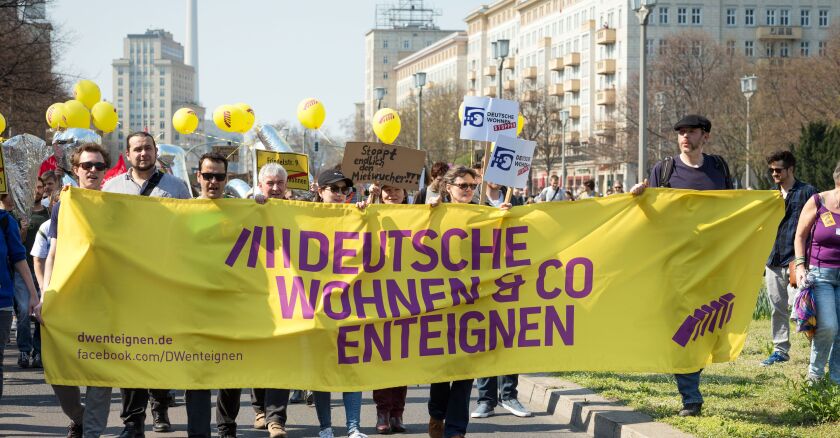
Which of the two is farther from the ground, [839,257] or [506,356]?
[839,257]

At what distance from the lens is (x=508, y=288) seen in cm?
825

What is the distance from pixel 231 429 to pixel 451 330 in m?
1.58

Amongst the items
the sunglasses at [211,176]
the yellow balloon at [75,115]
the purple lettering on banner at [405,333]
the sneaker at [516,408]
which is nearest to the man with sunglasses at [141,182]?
the sunglasses at [211,176]

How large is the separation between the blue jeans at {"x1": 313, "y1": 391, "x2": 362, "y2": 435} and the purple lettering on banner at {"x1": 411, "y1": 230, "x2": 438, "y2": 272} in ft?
3.18

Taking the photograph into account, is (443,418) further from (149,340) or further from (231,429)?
(149,340)

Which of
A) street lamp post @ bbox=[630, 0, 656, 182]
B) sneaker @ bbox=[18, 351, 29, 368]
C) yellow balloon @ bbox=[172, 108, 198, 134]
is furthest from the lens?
yellow balloon @ bbox=[172, 108, 198, 134]

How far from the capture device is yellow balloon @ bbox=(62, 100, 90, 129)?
75.2 ft

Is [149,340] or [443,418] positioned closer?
[149,340]

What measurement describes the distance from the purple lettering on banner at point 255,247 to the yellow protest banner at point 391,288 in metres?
0.01

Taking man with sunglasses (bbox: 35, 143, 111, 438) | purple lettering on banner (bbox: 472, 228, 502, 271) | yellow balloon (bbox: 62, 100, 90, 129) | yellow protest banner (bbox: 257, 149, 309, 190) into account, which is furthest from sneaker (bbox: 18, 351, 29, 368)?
yellow balloon (bbox: 62, 100, 90, 129)

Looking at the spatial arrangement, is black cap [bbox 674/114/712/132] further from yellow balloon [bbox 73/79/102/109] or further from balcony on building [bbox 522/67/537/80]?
balcony on building [bbox 522/67/537/80]

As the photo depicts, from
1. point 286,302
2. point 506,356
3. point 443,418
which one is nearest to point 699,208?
point 506,356

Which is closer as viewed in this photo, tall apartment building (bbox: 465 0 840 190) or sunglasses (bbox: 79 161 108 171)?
sunglasses (bbox: 79 161 108 171)

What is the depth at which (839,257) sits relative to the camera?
9453 millimetres
